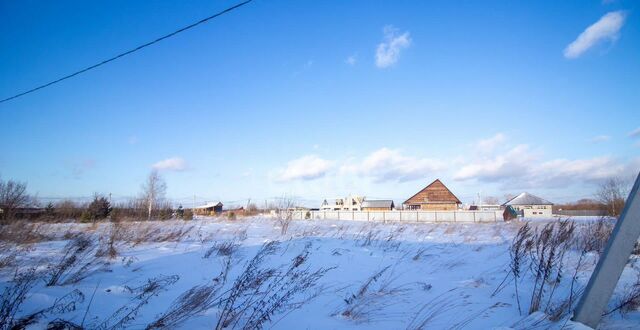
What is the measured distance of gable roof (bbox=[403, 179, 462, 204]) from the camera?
45.7 meters

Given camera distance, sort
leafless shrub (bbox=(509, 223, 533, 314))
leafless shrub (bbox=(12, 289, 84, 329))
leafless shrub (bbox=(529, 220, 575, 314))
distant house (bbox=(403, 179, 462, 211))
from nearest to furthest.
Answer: leafless shrub (bbox=(12, 289, 84, 329)) → leafless shrub (bbox=(529, 220, 575, 314)) → leafless shrub (bbox=(509, 223, 533, 314)) → distant house (bbox=(403, 179, 462, 211))

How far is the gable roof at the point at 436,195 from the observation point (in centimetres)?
4566

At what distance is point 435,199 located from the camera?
46031 millimetres

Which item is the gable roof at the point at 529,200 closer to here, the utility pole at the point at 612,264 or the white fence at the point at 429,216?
the white fence at the point at 429,216

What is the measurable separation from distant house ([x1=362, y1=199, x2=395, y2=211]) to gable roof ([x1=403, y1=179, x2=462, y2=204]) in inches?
511

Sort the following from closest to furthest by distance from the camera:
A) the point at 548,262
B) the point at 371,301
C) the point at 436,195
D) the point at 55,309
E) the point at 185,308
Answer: the point at 185,308
the point at 55,309
the point at 548,262
the point at 371,301
the point at 436,195

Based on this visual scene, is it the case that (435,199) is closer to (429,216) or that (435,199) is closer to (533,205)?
(429,216)

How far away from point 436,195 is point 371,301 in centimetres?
4601

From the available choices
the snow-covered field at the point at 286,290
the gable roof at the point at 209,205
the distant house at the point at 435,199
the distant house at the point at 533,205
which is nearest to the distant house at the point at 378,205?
the distant house at the point at 435,199

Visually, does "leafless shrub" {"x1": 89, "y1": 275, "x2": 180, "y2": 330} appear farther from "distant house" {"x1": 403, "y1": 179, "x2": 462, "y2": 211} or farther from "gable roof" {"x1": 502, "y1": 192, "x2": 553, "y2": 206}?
"gable roof" {"x1": 502, "y1": 192, "x2": 553, "y2": 206}

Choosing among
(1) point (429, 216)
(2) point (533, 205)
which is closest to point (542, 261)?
(1) point (429, 216)

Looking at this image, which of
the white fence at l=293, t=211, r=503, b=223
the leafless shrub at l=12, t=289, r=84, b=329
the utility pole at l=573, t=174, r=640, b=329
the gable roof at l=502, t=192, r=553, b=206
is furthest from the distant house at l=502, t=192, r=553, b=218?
the leafless shrub at l=12, t=289, r=84, b=329

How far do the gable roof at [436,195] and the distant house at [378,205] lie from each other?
13.0 m

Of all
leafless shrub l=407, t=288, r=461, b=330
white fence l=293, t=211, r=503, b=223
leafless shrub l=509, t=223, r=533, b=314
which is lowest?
white fence l=293, t=211, r=503, b=223
